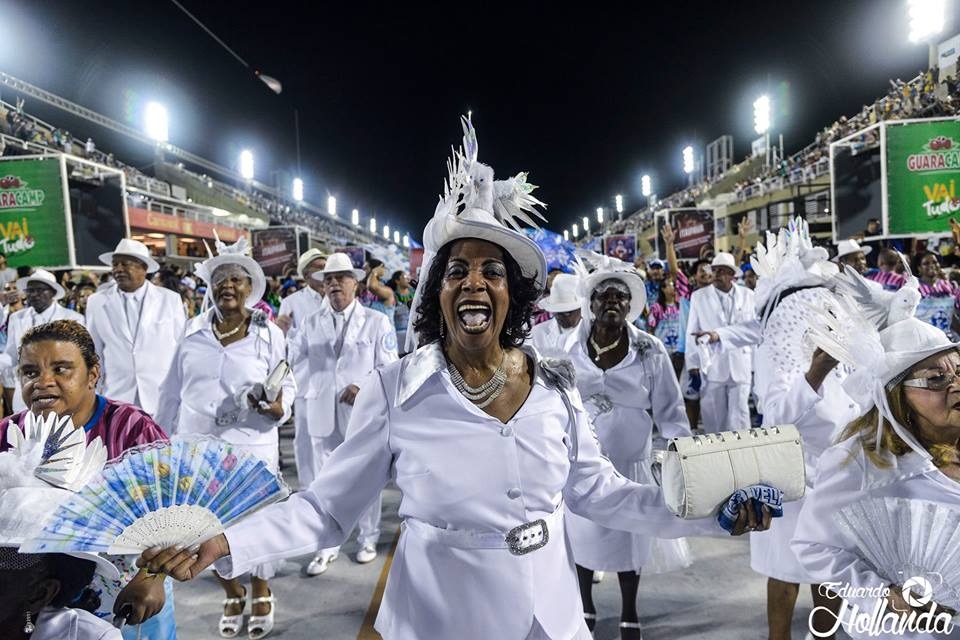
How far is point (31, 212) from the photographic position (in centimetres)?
962

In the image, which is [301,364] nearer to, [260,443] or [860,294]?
[260,443]

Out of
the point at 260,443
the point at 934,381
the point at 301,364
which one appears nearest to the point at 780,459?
the point at 934,381

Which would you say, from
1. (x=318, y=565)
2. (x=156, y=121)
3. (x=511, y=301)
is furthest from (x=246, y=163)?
(x=511, y=301)

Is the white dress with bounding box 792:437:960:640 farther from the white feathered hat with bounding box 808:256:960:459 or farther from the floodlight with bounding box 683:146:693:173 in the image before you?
the floodlight with bounding box 683:146:693:173

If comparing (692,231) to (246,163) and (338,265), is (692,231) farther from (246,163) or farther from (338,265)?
(246,163)

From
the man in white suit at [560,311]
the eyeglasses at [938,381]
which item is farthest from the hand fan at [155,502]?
the man in white suit at [560,311]

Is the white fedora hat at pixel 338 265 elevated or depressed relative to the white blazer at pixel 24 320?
elevated

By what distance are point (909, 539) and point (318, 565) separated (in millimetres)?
3938

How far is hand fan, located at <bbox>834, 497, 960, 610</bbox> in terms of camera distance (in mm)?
1883

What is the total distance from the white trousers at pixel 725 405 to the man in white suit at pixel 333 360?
3726mm

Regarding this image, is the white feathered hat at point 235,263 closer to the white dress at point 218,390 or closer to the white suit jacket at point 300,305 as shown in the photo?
the white dress at point 218,390

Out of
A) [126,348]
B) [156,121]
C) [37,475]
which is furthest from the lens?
[156,121]

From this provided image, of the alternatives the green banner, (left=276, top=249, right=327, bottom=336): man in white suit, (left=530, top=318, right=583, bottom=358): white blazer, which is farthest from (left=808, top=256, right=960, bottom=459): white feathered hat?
the green banner

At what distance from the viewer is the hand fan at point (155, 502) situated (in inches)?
60.8
